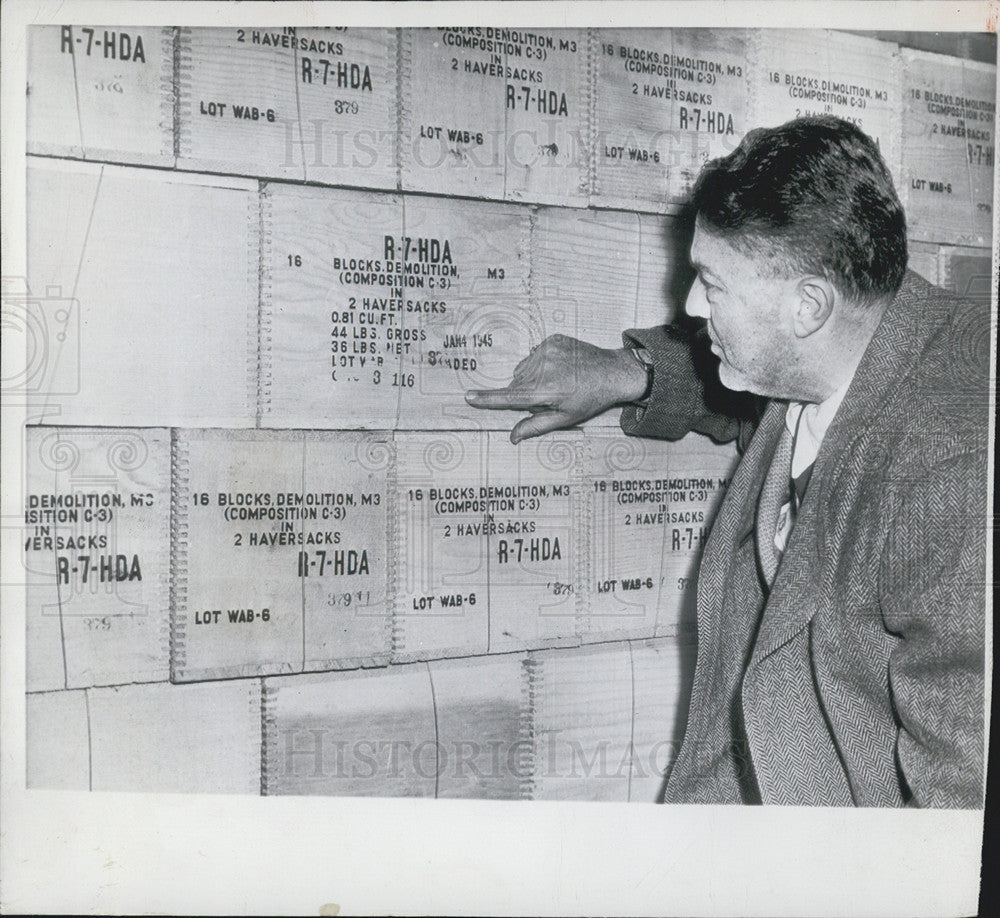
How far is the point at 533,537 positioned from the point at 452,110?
2.52 feet

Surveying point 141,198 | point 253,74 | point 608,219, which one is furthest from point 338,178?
point 608,219

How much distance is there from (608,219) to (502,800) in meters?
1.06

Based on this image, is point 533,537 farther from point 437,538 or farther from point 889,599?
point 889,599

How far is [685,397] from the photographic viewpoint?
64.4 inches

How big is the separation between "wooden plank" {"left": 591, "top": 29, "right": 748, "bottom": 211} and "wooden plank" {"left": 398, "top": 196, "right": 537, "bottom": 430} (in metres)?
0.21

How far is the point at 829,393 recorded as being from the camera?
1.48 metres

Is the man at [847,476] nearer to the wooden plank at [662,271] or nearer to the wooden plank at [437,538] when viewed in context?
the wooden plank at [662,271]

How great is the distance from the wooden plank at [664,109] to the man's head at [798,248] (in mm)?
168

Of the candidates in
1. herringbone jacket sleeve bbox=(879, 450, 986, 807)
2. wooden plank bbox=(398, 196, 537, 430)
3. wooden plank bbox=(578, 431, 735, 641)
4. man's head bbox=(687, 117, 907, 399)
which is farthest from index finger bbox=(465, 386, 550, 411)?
herringbone jacket sleeve bbox=(879, 450, 986, 807)

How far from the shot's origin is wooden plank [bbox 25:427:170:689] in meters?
1.54

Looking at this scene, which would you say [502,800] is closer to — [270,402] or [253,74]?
[270,402]

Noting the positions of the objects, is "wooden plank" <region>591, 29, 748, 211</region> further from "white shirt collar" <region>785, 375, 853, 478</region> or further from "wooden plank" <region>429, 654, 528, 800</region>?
"wooden plank" <region>429, 654, 528, 800</region>

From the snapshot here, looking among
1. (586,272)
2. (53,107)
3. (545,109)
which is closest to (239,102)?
(53,107)

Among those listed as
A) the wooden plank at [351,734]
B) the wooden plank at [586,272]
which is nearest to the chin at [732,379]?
the wooden plank at [586,272]
